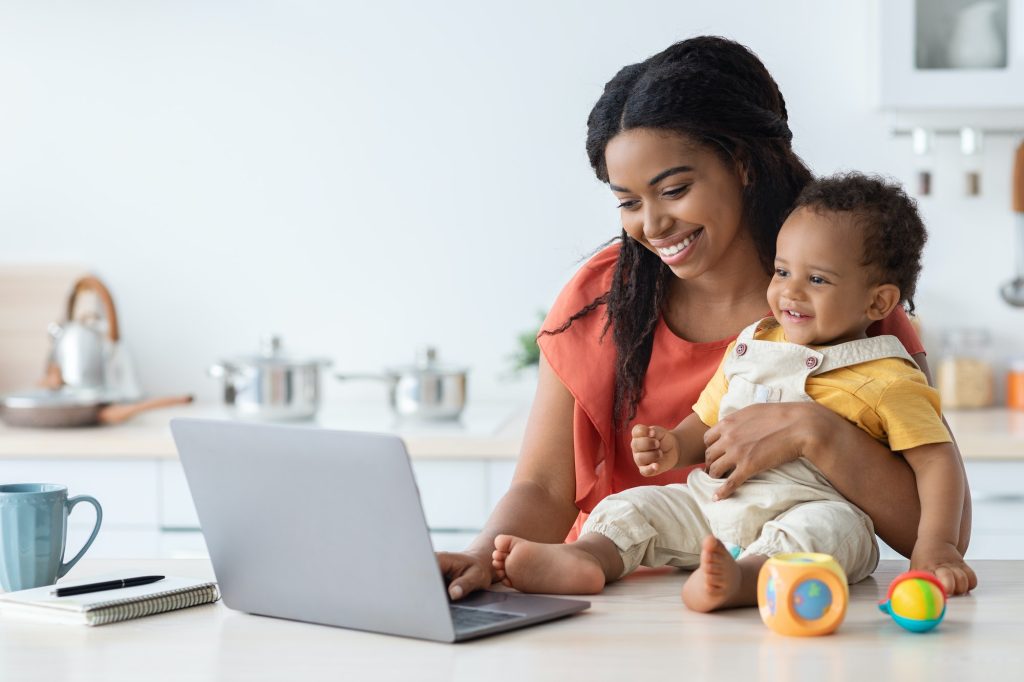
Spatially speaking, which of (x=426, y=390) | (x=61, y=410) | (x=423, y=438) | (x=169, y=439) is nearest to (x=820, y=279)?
(x=423, y=438)

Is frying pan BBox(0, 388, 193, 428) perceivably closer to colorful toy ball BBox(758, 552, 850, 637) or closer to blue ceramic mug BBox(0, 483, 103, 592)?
blue ceramic mug BBox(0, 483, 103, 592)

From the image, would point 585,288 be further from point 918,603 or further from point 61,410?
point 61,410

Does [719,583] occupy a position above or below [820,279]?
below

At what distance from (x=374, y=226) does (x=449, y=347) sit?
13.6 inches

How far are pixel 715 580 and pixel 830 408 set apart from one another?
311 mm

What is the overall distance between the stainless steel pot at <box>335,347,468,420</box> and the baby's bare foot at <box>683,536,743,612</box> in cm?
160

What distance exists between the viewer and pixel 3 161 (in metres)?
3.09

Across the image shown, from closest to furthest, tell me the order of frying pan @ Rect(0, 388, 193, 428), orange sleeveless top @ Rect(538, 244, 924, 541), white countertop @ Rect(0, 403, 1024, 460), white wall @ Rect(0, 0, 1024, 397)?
1. orange sleeveless top @ Rect(538, 244, 924, 541)
2. white countertop @ Rect(0, 403, 1024, 460)
3. frying pan @ Rect(0, 388, 193, 428)
4. white wall @ Rect(0, 0, 1024, 397)

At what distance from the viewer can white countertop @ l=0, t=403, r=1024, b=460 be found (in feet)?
7.86

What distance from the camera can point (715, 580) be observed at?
1.03 meters

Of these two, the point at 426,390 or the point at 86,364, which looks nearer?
the point at 426,390

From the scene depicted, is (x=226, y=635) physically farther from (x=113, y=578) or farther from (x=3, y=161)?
(x=3, y=161)

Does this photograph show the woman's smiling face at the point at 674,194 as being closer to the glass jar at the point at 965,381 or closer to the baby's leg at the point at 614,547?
the baby's leg at the point at 614,547

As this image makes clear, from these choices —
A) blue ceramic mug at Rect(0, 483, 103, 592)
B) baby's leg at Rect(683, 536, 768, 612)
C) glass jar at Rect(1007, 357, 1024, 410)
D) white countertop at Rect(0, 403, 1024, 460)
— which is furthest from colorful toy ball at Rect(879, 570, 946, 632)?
glass jar at Rect(1007, 357, 1024, 410)
